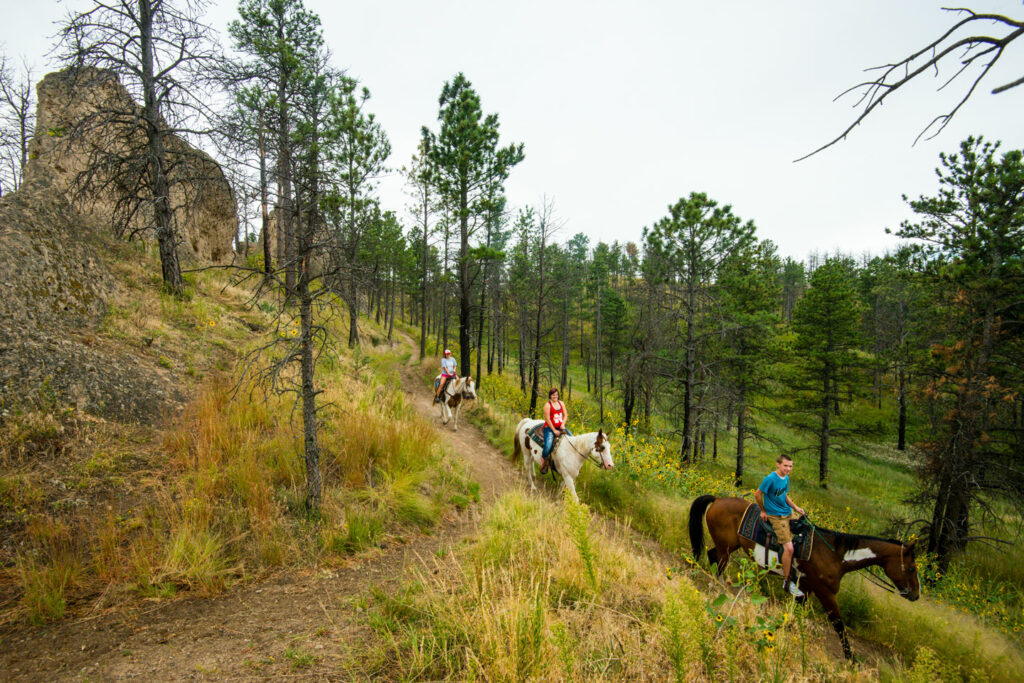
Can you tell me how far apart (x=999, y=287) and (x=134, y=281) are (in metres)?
21.7

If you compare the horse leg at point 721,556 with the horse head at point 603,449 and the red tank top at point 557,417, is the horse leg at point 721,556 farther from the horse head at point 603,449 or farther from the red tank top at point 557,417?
the red tank top at point 557,417

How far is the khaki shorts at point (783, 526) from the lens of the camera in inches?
215

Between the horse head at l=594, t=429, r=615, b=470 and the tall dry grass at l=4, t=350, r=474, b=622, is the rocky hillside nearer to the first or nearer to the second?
the tall dry grass at l=4, t=350, r=474, b=622

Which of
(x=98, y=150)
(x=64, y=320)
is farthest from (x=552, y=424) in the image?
(x=98, y=150)

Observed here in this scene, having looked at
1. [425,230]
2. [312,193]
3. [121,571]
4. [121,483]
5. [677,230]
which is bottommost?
[121,571]

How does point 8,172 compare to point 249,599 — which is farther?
point 8,172

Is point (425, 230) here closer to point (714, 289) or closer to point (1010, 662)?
point (714, 289)

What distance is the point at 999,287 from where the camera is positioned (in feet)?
A: 31.6

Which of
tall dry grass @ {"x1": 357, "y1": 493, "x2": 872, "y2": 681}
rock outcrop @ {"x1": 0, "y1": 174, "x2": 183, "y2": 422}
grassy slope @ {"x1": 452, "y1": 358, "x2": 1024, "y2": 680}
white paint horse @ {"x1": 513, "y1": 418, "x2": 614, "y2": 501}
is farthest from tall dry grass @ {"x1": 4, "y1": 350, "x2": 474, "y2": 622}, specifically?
grassy slope @ {"x1": 452, "y1": 358, "x2": 1024, "y2": 680}

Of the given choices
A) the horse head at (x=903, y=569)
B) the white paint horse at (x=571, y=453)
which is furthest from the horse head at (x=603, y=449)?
the horse head at (x=903, y=569)

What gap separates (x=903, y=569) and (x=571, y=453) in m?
5.05

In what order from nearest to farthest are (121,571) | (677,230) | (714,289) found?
(121,571) < (677,230) < (714,289)

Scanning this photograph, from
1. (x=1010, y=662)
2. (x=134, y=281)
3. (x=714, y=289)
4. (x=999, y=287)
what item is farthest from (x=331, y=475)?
(x=999, y=287)

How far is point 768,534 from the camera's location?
564 centimetres
